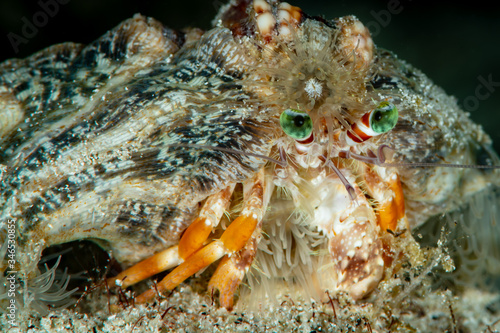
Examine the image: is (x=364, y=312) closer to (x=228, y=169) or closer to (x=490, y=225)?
(x=228, y=169)

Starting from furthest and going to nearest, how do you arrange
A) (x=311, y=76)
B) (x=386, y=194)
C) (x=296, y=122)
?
(x=386, y=194), (x=311, y=76), (x=296, y=122)

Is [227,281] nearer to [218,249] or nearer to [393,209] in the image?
[218,249]

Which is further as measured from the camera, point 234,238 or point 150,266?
point 150,266

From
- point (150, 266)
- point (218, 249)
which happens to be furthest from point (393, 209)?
point (150, 266)

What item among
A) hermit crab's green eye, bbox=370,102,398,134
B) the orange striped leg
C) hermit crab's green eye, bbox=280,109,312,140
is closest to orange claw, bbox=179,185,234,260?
the orange striped leg

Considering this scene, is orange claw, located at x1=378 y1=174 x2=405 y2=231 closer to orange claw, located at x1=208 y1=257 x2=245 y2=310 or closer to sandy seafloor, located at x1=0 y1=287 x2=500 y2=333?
sandy seafloor, located at x1=0 y1=287 x2=500 y2=333

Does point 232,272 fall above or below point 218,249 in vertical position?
Result: below
